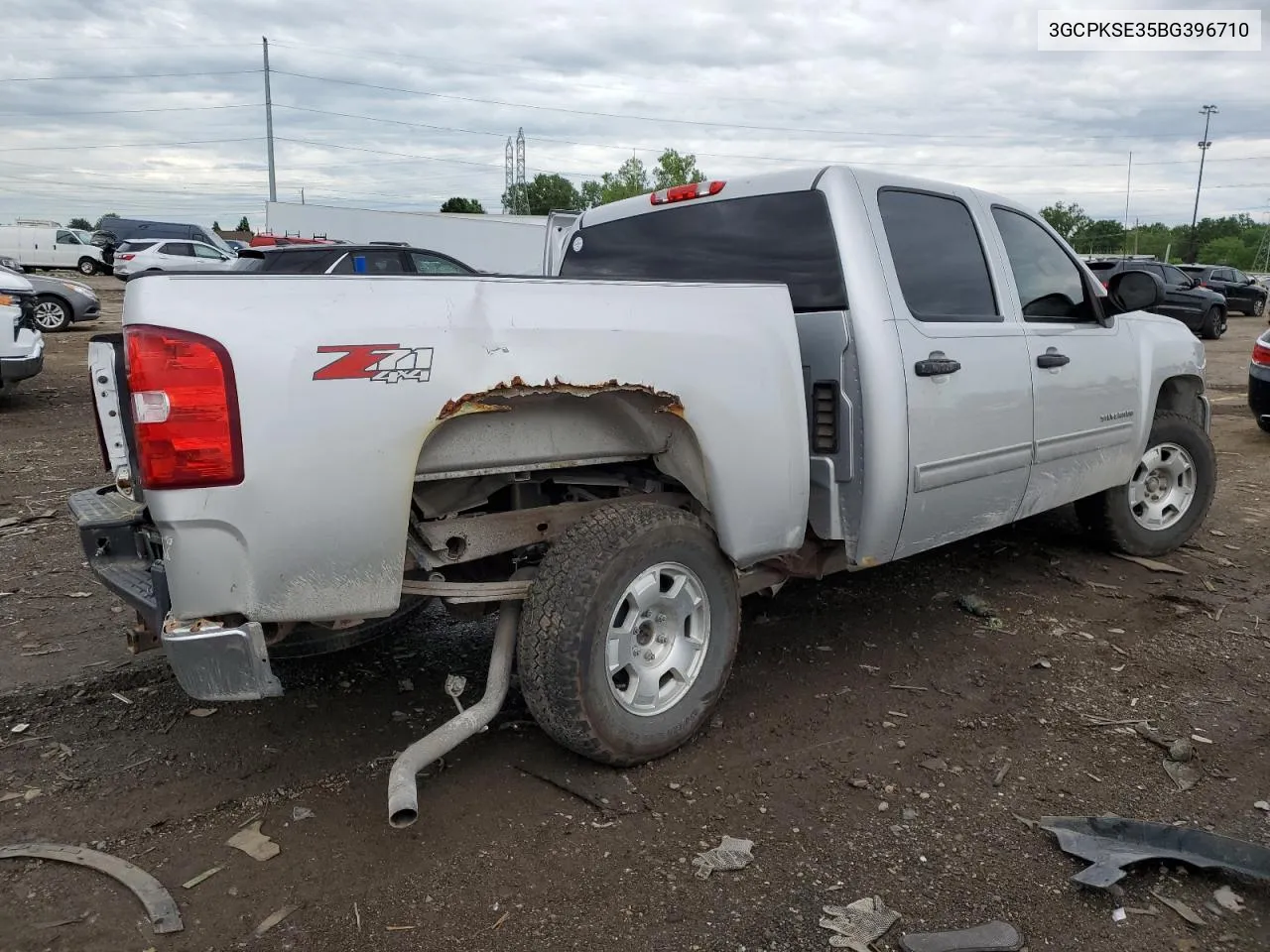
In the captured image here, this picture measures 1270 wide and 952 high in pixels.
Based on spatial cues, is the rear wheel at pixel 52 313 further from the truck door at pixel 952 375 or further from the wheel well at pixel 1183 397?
the wheel well at pixel 1183 397

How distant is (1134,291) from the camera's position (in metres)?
4.85

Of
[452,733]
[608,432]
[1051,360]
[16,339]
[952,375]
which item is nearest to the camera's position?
[452,733]

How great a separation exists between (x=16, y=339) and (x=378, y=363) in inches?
377

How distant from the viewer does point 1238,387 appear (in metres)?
14.5

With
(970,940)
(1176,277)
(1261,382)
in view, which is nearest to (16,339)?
(970,940)

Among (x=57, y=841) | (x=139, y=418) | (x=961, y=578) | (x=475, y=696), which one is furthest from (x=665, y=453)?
(x=961, y=578)

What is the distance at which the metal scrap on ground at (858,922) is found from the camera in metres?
2.52

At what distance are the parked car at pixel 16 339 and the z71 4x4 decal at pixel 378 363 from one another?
30.7 feet

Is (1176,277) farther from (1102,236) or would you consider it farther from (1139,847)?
(1102,236)

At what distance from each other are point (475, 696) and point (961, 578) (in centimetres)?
295

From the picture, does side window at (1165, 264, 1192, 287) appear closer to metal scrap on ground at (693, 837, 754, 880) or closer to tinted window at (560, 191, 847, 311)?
tinted window at (560, 191, 847, 311)

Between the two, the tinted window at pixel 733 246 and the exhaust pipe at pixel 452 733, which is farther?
the tinted window at pixel 733 246

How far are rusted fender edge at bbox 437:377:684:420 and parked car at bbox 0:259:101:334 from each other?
15917 mm

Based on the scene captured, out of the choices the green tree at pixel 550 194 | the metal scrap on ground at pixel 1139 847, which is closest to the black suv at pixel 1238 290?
the metal scrap on ground at pixel 1139 847
